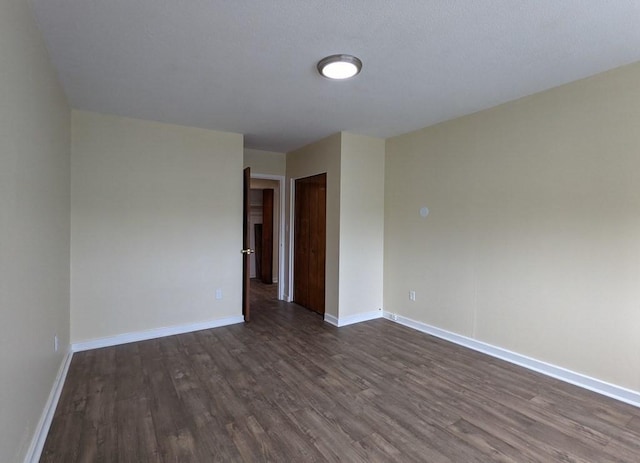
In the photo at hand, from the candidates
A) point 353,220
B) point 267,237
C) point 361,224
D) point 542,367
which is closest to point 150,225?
point 353,220

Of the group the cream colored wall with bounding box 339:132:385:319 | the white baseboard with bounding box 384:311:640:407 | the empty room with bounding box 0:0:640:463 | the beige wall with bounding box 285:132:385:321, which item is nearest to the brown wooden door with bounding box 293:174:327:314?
the empty room with bounding box 0:0:640:463

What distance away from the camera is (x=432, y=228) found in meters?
3.95

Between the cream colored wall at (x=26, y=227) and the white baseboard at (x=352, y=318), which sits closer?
the cream colored wall at (x=26, y=227)

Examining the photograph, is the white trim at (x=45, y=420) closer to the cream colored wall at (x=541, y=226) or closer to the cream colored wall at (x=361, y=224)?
the cream colored wall at (x=361, y=224)

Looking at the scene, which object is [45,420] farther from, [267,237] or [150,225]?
[267,237]

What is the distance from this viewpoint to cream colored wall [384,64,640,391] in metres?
2.48

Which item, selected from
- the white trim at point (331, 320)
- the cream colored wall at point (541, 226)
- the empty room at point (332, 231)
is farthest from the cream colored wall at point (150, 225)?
the cream colored wall at point (541, 226)

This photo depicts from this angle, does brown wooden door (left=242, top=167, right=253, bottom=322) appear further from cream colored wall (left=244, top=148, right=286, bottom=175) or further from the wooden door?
the wooden door

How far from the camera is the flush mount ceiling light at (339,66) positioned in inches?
88.7

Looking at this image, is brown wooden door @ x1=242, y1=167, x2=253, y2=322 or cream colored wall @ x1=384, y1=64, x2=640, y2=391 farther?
brown wooden door @ x1=242, y1=167, x2=253, y2=322

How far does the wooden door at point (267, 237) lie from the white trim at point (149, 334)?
103 inches

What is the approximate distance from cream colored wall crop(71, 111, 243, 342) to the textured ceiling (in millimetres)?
444

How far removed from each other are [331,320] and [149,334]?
7.15ft

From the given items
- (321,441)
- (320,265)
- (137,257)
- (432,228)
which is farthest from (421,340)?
(137,257)
